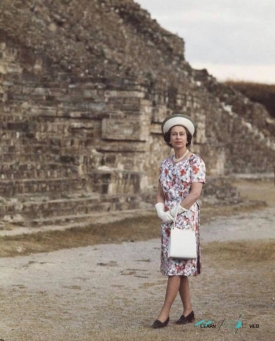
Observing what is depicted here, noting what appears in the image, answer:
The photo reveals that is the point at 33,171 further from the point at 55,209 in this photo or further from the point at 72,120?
the point at 72,120

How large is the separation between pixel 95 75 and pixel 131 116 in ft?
5.12

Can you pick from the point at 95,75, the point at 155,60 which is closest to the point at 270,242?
the point at 95,75

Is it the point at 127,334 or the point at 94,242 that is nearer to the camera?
Answer: the point at 127,334

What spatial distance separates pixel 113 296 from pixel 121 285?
824 mm

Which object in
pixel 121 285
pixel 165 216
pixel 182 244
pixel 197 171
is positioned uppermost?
pixel 197 171

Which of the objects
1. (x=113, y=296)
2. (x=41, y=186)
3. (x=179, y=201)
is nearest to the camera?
(x=179, y=201)

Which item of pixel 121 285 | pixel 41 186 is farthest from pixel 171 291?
pixel 41 186

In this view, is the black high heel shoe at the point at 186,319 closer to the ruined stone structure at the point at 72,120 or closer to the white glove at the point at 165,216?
the white glove at the point at 165,216

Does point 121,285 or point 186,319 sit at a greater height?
point 186,319

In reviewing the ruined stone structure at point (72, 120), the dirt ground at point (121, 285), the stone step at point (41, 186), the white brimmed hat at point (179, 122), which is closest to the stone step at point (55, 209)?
the ruined stone structure at point (72, 120)

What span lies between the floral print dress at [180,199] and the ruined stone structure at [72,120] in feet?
24.6

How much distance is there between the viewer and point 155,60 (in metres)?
31.8

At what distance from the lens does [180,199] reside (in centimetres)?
820

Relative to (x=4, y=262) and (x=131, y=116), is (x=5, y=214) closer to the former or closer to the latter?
(x=4, y=262)
